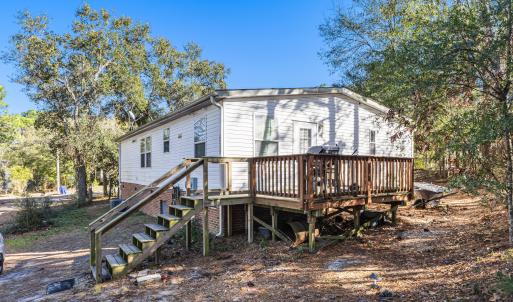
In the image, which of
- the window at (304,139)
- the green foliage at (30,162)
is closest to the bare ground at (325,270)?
the window at (304,139)

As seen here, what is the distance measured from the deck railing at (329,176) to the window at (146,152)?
25.0 feet

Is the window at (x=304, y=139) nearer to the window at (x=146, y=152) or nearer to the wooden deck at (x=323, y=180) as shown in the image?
the wooden deck at (x=323, y=180)

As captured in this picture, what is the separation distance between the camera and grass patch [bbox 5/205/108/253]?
38.1 feet

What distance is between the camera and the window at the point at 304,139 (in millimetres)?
10197

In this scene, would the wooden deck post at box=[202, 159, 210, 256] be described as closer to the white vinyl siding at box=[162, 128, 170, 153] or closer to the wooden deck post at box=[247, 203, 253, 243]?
the wooden deck post at box=[247, 203, 253, 243]

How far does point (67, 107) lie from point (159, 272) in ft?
59.9

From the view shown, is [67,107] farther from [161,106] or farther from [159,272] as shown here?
[159,272]

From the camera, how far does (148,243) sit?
22.2ft

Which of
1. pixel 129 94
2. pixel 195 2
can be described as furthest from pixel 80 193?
pixel 195 2

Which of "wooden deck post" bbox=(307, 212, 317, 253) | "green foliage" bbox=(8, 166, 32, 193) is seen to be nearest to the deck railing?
"wooden deck post" bbox=(307, 212, 317, 253)

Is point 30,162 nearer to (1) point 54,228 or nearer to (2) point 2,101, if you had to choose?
(2) point 2,101

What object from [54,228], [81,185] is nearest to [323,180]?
[54,228]

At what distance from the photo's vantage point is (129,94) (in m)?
22.4

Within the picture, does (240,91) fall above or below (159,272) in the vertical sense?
above
